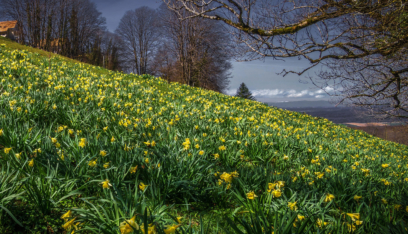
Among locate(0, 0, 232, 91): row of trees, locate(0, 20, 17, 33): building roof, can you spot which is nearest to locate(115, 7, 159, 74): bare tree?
locate(0, 0, 232, 91): row of trees

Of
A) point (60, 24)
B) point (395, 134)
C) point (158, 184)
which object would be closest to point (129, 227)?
point (158, 184)

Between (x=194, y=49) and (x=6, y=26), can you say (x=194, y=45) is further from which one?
(x=6, y=26)

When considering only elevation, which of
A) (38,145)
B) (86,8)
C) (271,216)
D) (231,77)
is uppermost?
(86,8)

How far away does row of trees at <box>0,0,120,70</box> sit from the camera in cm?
2153

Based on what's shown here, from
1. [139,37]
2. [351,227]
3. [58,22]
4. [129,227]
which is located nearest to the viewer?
[129,227]

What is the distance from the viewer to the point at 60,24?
25.0 metres

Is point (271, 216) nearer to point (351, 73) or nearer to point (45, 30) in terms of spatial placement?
point (351, 73)

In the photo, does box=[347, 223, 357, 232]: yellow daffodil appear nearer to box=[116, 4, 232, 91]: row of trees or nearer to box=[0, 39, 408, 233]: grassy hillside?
box=[0, 39, 408, 233]: grassy hillside

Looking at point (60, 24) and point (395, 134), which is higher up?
point (60, 24)

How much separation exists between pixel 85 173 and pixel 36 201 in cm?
45

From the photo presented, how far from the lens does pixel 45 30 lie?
23250 millimetres

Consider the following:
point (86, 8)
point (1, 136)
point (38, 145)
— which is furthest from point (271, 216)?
point (86, 8)

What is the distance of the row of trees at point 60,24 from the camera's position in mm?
21531

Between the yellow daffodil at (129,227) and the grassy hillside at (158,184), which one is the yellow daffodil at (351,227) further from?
the yellow daffodil at (129,227)
